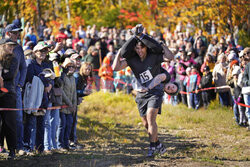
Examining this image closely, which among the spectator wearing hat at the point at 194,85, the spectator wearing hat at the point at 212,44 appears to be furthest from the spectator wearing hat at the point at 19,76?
the spectator wearing hat at the point at 212,44

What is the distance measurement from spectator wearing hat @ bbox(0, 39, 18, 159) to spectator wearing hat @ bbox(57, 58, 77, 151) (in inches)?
67.6

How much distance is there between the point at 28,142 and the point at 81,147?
170 cm

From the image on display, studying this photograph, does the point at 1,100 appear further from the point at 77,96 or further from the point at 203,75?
the point at 203,75

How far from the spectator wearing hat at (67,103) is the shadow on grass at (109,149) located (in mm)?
448

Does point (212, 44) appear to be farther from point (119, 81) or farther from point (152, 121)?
point (152, 121)

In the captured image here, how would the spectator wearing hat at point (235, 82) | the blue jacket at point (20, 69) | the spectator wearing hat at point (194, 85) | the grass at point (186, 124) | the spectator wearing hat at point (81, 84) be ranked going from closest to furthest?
the blue jacket at point (20, 69), the grass at point (186, 124), the spectator wearing hat at point (81, 84), the spectator wearing hat at point (235, 82), the spectator wearing hat at point (194, 85)

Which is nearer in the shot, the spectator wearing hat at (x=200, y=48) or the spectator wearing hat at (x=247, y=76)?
the spectator wearing hat at (x=247, y=76)

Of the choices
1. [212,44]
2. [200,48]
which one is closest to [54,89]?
[200,48]

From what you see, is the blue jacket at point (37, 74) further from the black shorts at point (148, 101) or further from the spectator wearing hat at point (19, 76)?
the black shorts at point (148, 101)

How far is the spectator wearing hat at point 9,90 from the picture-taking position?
7.23 m

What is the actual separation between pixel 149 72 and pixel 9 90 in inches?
96.6

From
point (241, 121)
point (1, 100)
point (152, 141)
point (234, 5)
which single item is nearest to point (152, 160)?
point (152, 141)

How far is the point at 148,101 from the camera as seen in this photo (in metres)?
8.02

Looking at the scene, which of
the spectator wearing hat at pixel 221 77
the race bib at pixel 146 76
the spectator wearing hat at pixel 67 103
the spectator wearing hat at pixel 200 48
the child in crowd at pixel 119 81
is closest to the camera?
the race bib at pixel 146 76
